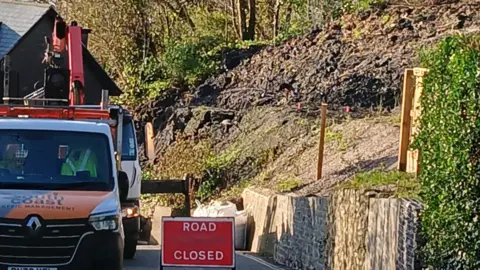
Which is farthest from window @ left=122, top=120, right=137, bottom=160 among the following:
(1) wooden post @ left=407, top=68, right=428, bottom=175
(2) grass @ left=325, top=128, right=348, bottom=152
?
(2) grass @ left=325, top=128, right=348, bottom=152

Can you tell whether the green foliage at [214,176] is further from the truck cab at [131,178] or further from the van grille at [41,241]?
the van grille at [41,241]

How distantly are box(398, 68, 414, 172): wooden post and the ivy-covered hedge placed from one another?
4524 mm

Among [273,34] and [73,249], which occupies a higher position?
[273,34]

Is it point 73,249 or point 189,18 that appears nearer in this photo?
point 73,249

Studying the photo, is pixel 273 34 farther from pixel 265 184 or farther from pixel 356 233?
pixel 356 233

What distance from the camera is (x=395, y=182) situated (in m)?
13.8

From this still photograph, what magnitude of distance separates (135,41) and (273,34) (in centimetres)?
572

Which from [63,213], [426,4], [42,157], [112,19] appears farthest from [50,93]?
[112,19]

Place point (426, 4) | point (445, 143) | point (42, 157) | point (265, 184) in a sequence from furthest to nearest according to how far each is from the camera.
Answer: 1. point (426, 4)
2. point (265, 184)
3. point (42, 157)
4. point (445, 143)

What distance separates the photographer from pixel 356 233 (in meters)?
13.9

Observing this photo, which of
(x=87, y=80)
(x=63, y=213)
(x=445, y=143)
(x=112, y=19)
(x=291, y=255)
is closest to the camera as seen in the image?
(x=445, y=143)

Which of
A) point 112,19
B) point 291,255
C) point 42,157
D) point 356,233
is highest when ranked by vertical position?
point 112,19

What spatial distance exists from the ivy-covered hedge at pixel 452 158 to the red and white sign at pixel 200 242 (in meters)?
4.25

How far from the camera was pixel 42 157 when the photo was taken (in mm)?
12539
